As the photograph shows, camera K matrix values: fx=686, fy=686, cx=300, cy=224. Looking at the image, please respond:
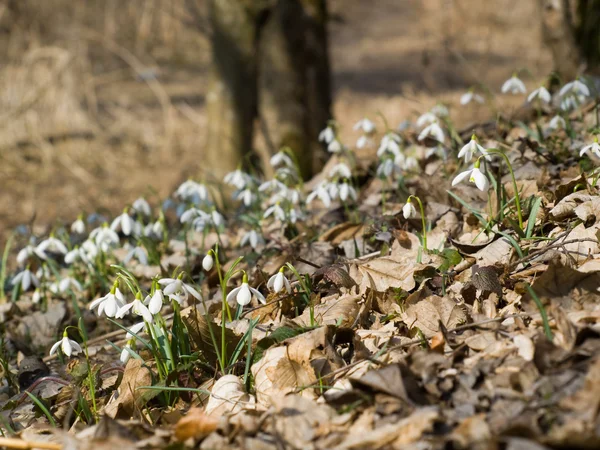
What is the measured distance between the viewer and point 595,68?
16.4 feet

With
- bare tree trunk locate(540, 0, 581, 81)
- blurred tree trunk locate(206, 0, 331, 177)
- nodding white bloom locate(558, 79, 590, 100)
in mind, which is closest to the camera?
nodding white bloom locate(558, 79, 590, 100)

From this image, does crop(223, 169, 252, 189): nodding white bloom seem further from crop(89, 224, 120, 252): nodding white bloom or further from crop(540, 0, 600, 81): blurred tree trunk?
crop(540, 0, 600, 81): blurred tree trunk

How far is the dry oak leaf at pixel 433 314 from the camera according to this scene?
6.99 feet

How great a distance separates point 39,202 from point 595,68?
20.3 ft

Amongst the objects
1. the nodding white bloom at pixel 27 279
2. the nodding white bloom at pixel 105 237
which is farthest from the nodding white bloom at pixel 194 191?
the nodding white bloom at pixel 27 279

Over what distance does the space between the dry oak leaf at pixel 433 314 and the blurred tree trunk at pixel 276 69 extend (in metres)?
3.17

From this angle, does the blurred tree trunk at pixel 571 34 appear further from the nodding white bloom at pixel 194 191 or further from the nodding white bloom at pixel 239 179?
the nodding white bloom at pixel 194 191

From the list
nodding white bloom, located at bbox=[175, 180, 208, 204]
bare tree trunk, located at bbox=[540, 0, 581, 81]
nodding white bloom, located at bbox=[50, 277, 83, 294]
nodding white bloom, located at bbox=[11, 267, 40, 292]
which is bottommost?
nodding white bloom, located at bbox=[50, 277, 83, 294]

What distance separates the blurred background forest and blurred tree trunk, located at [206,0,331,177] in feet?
0.83

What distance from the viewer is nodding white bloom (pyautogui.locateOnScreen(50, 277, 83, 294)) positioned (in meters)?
3.33

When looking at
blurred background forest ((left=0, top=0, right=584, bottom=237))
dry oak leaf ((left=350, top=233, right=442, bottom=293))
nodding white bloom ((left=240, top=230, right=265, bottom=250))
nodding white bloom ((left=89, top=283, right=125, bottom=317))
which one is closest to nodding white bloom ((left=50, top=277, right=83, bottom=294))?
nodding white bloom ((left=240, top=230, right=265, bottom=250))

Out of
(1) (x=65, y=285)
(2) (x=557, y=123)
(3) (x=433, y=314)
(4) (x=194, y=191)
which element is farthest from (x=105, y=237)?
(2) (x=557, y=123)

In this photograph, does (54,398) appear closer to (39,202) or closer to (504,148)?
(504,148)

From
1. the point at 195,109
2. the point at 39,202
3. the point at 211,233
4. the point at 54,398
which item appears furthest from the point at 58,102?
the point at 54,398
